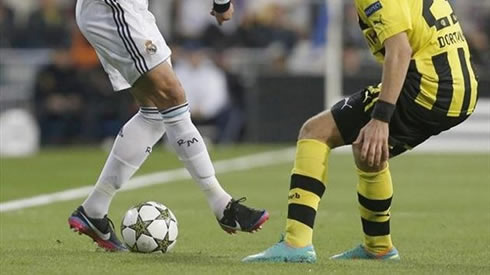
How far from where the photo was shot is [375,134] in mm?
7465

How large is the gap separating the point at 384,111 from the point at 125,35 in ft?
5.77

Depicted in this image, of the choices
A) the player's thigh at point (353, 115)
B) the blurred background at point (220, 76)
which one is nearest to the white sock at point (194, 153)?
the player's thigh at point (353, 115)

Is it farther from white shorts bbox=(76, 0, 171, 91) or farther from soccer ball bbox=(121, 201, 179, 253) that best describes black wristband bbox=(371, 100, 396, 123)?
soccer ball bbox=(121, 201, 179, 253)

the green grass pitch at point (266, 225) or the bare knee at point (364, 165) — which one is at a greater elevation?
the bare knee at point (364, 165)

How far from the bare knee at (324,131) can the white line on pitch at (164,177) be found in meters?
4.85

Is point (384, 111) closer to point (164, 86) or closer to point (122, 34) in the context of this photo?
point (164, 86)

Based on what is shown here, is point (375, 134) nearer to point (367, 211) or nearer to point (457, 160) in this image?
point (367, 211)

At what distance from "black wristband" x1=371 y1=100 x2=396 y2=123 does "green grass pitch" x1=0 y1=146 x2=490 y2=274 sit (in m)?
0.80

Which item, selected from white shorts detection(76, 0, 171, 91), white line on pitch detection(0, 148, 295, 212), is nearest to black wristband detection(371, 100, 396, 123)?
white shorts detection(76, 0, 171, 91)

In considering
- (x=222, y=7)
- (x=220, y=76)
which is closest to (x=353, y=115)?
(x=222, y=7)

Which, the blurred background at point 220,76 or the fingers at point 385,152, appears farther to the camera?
the blurred background at point 220,76

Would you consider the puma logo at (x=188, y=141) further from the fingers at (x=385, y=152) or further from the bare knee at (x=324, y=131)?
the fingers at (x=385, y=152)

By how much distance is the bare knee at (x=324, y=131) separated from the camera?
7879 mm

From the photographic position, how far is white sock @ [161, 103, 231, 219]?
8.41 m
